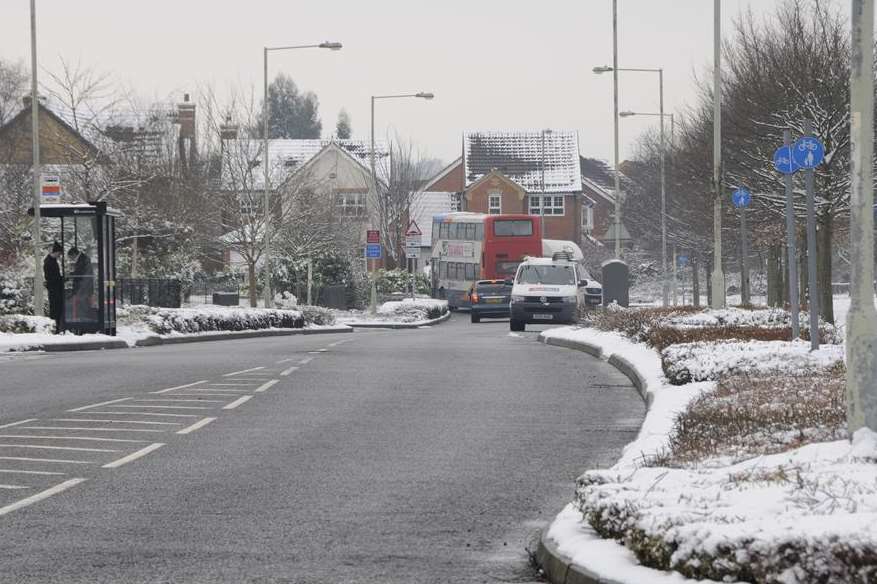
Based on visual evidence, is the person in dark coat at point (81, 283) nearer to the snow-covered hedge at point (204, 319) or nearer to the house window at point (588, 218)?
the snow-covered hedge at point (204, 319)

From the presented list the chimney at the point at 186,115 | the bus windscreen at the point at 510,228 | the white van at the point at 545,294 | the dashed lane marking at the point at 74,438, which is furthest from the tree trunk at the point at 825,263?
the chimney at the point at 186,115

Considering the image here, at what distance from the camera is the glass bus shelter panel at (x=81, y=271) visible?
3209cm

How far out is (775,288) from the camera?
50062 mm

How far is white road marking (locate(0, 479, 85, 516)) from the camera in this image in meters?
9.44

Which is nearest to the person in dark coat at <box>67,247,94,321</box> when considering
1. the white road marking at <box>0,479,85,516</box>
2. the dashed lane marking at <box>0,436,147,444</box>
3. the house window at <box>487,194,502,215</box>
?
the dashed lane marking at <box>0,436,147,444</box>

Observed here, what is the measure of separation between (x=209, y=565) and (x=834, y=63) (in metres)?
31.9

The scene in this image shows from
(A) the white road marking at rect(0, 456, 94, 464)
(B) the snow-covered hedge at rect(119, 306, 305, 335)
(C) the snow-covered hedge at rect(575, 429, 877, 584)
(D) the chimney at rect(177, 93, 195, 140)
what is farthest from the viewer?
(D) the chimney at rect(177, 93, 195, 140)

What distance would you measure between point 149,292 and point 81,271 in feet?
36.1

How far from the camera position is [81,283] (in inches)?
1273

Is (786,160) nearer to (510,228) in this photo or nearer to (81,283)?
(81,283)

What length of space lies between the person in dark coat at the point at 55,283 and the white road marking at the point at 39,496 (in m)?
21.6

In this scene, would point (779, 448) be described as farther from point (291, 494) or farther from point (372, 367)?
point (372, 367)

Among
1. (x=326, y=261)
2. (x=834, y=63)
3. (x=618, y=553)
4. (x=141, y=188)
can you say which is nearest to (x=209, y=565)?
(x=618, y=553)

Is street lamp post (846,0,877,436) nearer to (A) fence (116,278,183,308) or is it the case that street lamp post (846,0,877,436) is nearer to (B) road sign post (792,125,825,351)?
(B) road sign post (792,125,825,351)
